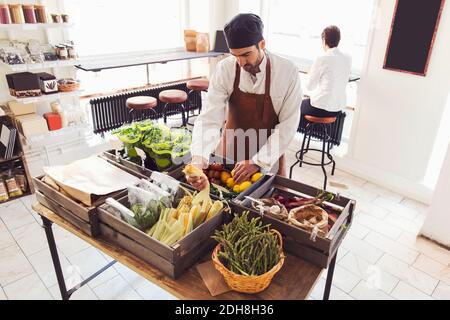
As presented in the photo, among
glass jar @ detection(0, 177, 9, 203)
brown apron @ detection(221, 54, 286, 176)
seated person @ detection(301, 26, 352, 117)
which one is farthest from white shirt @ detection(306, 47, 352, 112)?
glass jar @ detection(0, 177, 9, 203)

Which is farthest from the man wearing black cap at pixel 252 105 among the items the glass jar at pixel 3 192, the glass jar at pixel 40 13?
the glass jar at pixel 3 192

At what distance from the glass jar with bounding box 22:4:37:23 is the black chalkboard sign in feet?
12.0

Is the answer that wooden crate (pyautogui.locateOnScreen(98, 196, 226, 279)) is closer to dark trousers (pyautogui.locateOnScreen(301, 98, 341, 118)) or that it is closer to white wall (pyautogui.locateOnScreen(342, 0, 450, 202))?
dark trousers (pyautogui.locateOnScreen(301, 98, 341, 118))

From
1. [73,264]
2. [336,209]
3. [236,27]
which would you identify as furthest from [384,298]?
[73,264]

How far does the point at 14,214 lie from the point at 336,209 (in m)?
3.21

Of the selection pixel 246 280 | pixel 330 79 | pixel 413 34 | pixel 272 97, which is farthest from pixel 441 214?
pixel 246 280

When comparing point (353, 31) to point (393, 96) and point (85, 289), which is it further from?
point (85, 289)

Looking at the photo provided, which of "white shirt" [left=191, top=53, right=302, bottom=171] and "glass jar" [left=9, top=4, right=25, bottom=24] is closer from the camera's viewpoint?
"white shirt" [left=191, top=53, right=302, bottom=171]

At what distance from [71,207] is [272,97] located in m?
1.49

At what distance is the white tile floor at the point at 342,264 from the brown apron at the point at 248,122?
108 centimetres

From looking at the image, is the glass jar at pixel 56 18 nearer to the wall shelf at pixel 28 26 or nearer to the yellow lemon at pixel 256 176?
the wall shelf at pixel 28 26

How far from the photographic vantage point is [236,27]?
2.07m

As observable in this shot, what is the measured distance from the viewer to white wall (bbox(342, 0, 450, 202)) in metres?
3.52

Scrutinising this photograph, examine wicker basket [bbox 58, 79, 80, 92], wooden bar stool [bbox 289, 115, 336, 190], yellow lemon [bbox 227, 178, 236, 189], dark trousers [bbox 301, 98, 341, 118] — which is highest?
wicker basket [bbox 58, 79, 80, 92]
